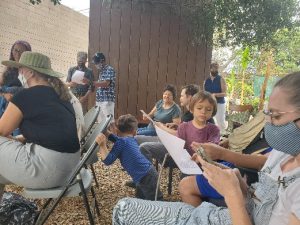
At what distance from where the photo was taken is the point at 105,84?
5902 millimetres

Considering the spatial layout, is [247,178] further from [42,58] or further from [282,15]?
[282,15]

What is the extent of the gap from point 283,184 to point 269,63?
8259mm

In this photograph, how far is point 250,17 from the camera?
21.1 ft

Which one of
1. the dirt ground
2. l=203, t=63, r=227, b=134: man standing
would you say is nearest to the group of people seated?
the dirt ground

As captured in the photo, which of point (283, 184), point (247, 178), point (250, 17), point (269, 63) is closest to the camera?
point (283, 184)

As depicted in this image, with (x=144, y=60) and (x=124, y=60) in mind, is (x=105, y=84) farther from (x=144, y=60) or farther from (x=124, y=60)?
(x=144, y=60)

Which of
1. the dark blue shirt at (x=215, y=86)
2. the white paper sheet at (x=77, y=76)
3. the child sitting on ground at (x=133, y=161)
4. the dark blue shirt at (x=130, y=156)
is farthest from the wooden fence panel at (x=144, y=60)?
the dark blue shirt at (x=130, y=156)

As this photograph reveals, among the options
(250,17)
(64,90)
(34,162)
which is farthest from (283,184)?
(250,17)

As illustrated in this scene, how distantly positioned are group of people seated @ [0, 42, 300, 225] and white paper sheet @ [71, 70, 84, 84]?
1629mm

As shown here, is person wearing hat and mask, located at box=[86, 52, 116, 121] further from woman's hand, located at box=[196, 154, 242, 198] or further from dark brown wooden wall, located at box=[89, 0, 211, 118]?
woman's hand, located at box=[196, 154, 242, 198]

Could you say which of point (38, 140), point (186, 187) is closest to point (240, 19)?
point (186, 187)

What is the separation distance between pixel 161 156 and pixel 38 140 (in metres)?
1.53

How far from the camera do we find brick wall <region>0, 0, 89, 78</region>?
7504mm

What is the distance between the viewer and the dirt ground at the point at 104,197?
2.99 m
